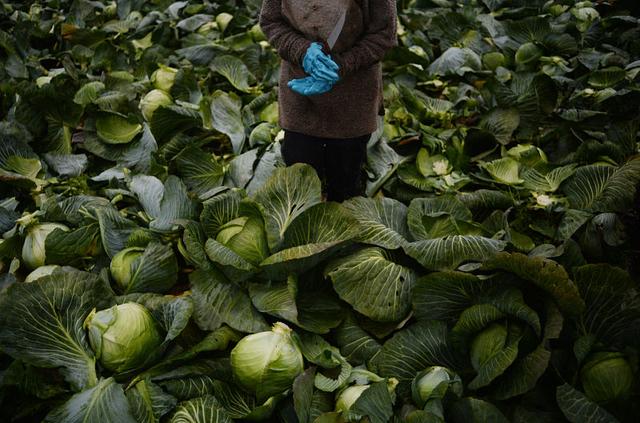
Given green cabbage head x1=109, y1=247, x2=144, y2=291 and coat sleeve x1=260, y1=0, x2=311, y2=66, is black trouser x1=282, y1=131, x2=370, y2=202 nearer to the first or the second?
coat sleeve x1=260, y1=0, x2=311, y2=66

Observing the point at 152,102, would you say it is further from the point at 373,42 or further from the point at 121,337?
the point at 121,337

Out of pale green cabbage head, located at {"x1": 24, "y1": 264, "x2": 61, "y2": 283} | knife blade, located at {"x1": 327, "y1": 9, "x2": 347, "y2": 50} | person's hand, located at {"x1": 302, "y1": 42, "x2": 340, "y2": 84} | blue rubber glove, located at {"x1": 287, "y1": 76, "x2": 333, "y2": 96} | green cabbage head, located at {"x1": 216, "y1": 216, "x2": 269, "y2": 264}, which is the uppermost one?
knife blade, located at {"x1": 327, "y1": 9, "x2": 347, "y2": 50}

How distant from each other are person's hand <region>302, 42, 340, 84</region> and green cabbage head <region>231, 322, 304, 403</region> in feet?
3.69

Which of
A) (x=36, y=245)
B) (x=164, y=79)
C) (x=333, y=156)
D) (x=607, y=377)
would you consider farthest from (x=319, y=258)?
(x=164, y=79)

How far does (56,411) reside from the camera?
2080 millimetres

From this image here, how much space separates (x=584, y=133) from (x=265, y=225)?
7.73 ft

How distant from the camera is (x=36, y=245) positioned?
2805mm

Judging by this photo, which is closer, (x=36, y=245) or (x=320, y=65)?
(x=320, y=65)

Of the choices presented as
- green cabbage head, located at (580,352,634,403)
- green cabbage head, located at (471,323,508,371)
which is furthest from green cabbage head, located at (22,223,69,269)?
green cabbage head, located at (580,352,634,403)

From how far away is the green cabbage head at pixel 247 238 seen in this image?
2.53 metres

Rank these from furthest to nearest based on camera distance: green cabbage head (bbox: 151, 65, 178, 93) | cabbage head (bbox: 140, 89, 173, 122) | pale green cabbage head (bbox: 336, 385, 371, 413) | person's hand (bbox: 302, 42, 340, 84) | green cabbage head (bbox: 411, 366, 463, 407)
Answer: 1. green cabbage head (bbox: 151, 65, 178, 93)
2. cabbage head (bbox: 140, 89, 173, 122)
3. person's hand (bbox: 302, 42, 340, 84)
4. pale green cabbage head (bbox: 336, 385, 371, 413)
5. green cabbage head (bbox: 411, 366, 463, 407)

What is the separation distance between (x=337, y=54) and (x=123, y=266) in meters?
1.42

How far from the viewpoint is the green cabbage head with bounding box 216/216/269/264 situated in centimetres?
253

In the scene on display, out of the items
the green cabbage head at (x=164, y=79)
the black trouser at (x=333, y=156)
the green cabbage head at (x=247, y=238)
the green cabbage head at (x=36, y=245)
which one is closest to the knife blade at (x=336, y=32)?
the black trouser at (x=333, y=156)
